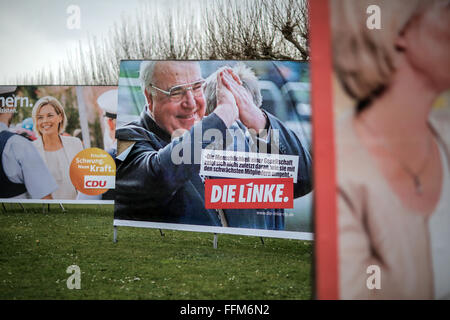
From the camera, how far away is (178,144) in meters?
8.52

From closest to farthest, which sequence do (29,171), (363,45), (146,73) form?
1. (363,45)
2. (146,73)
3. (29,171)

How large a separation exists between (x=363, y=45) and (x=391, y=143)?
45 centimetres

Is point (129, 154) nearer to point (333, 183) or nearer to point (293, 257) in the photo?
point (293, 257)

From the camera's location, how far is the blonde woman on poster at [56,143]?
579 inches

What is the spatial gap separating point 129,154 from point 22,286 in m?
3.29

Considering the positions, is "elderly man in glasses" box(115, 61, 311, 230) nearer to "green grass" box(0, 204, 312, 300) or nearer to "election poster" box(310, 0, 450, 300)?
"green grass" box(0, 204, 312, 300)

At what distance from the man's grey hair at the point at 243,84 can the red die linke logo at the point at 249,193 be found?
1323 millimetres

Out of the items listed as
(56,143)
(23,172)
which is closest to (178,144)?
(56,143)

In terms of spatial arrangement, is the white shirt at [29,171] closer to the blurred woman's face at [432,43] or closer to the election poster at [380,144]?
the election poster at [380,144]

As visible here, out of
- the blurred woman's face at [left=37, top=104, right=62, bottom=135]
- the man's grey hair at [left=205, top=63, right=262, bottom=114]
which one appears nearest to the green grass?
the man's grey hair at [left=205, top=63, right=262, bottom=114]

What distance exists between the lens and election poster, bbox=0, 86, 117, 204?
14.7m

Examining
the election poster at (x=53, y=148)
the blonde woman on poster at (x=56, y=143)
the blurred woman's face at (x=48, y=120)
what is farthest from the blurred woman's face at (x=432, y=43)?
the blurred woman's face at (x=48, y=120)

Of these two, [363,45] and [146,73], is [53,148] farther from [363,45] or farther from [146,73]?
[363,45]

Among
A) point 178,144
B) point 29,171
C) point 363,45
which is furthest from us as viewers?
point 29,171
